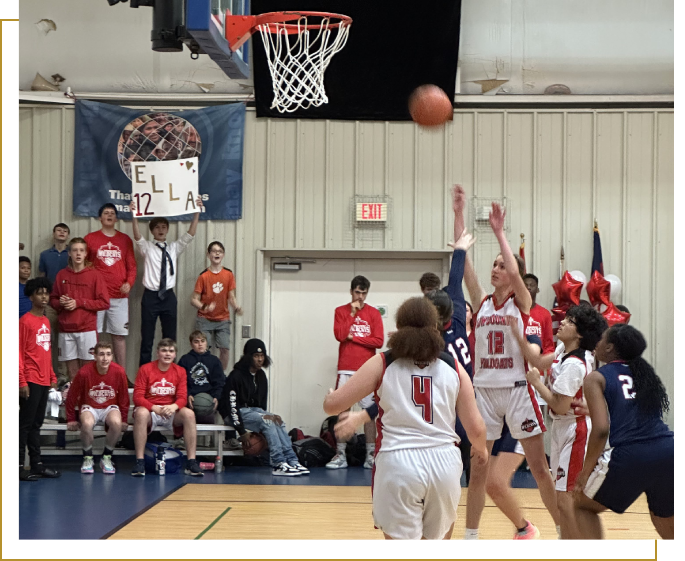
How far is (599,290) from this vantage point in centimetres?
1064

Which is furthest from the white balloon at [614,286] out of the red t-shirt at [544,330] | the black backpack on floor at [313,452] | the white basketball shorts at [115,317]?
the white basketball shorts at [115,317]

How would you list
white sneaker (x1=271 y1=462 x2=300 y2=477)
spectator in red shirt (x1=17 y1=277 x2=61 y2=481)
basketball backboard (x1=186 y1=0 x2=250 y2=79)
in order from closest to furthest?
basketball backboard (x1=186 y1=0 x2=250 y2=79)
spectator in red shirt (x1=17 y1=277 x2=61 y2=481)
white sneaker (x1=271 y1=462 x2=300 y2=477)

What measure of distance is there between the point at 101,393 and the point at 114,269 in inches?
73.6

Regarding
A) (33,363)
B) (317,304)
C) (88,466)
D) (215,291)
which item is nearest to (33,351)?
(33,363)

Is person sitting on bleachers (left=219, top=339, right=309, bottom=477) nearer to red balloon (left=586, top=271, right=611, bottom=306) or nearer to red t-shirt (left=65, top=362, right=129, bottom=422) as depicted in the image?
red t-shirt (left=65, top=362, right=129, bottom=422)

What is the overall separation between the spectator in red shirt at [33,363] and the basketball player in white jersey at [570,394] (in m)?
5.14

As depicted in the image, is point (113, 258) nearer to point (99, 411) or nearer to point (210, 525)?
point (99, 411)

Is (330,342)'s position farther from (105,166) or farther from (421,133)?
(105,166)

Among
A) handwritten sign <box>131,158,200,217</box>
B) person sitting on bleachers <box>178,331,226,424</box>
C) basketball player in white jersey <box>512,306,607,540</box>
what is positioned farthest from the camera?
handwritten sign <box>131,158,200,217</box>

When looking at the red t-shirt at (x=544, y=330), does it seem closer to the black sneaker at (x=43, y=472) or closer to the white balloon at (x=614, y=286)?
the white balloon at (x=614, y=286)

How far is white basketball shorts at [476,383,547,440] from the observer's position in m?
5.77

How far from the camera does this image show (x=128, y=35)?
11281 mm

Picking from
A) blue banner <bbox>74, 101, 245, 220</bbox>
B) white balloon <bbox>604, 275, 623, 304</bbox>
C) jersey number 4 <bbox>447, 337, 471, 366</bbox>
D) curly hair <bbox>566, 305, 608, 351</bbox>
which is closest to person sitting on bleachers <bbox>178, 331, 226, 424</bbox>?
blue banner <bbox>74, 101, 245, 220</bbox>

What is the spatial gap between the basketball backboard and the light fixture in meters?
4.05
